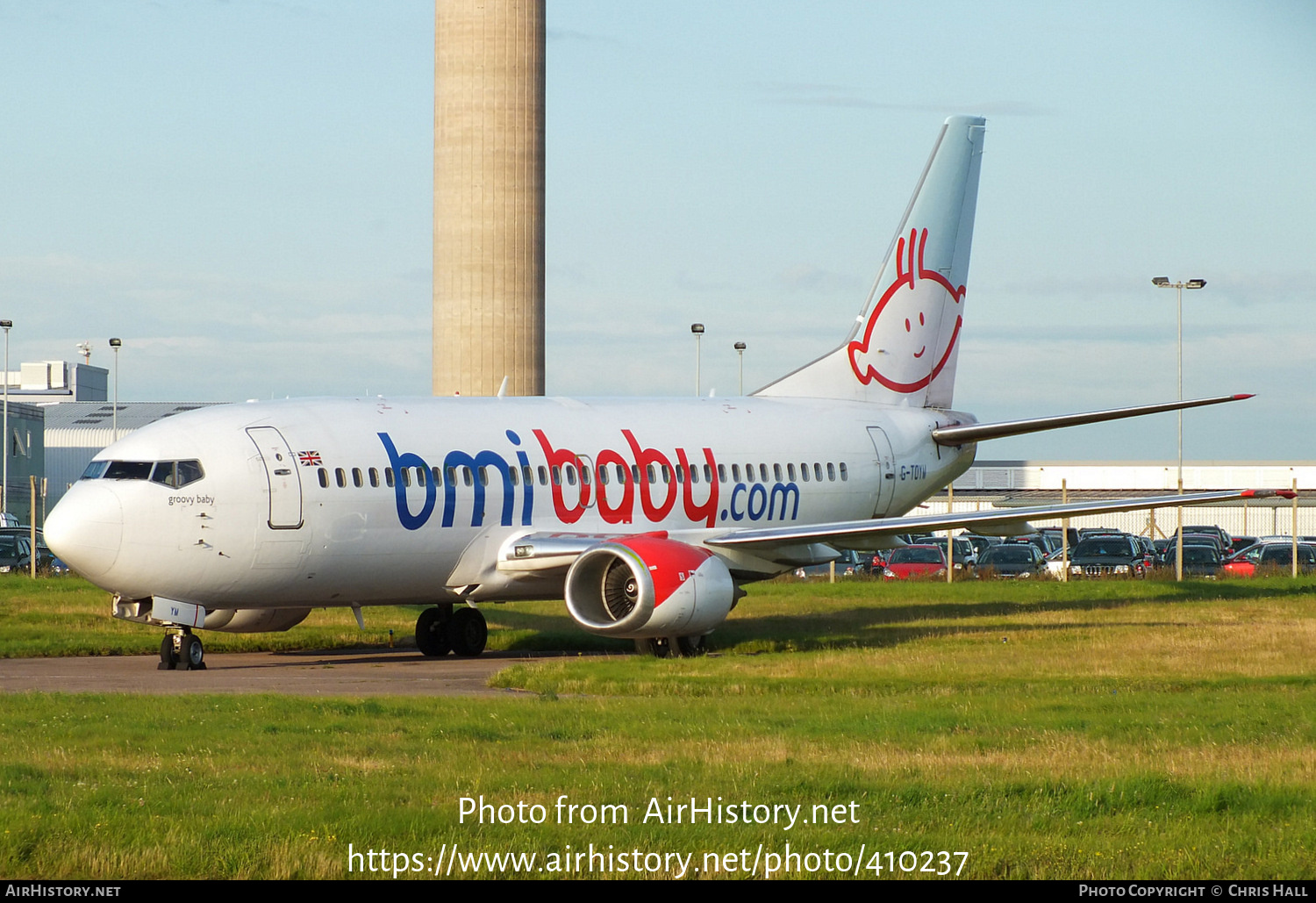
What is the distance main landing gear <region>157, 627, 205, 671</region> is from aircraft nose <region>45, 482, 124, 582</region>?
1.54 metres

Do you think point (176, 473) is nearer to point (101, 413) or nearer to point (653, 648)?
point (653, 648)

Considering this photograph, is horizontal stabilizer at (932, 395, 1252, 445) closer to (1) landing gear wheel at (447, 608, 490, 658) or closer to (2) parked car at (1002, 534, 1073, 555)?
(1) landing gear wheel at (447, 608, 490, 658)

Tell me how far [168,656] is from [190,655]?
333mm

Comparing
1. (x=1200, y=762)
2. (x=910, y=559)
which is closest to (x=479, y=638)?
(x=1200, y=762)

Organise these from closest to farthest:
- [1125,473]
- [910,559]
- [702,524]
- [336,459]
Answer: [336,459], [702,524], [910,559], [1125,473]

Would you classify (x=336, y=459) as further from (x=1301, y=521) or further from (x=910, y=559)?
(x=1301, y=521)

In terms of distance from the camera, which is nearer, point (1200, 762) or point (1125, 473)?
point (1200, 762)

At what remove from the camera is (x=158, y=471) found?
76.2 feet

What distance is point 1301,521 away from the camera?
8425 cm

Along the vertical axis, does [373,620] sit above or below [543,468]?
below

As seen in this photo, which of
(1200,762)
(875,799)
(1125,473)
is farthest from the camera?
(1125,473)

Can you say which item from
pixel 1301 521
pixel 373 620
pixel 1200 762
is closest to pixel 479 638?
pixel 373 620

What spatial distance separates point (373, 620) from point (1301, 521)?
63927mm

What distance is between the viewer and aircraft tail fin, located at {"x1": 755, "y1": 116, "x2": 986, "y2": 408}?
110 feet
